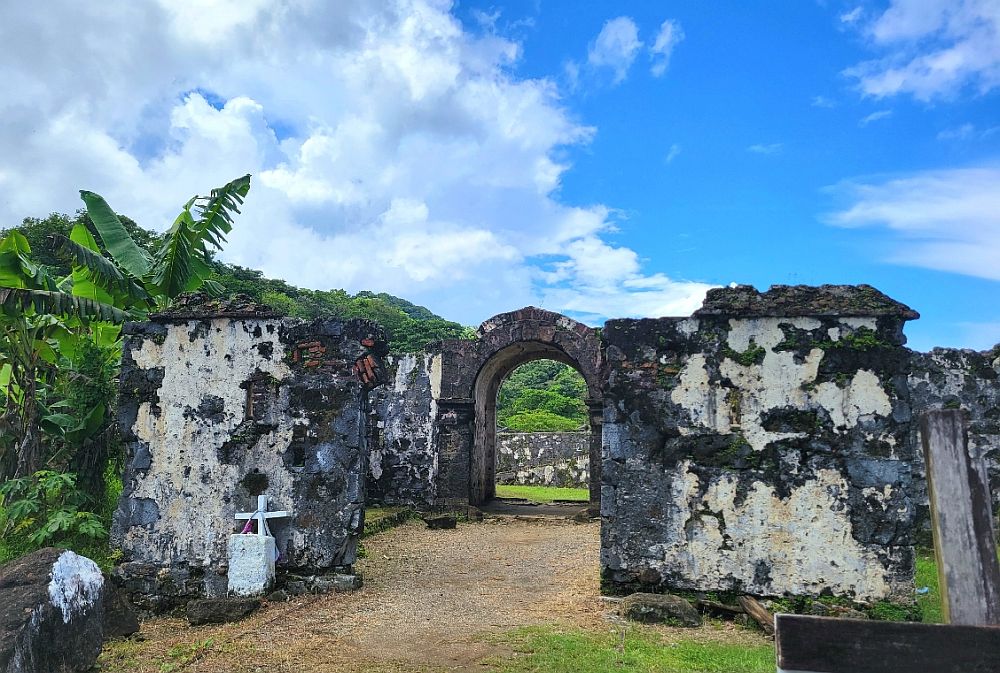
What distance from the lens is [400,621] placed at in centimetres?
585

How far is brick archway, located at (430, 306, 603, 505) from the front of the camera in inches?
505

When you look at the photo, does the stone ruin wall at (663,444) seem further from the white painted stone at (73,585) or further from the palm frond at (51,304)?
the white painted stone at (73,585)

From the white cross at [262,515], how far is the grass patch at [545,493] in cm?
907

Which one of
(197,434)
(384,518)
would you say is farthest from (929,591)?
(384,518)

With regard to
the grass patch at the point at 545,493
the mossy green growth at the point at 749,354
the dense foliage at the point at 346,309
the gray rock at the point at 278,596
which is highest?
the dense foliage at the point at 346,309

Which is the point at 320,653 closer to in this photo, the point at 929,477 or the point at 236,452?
the point at 236,452

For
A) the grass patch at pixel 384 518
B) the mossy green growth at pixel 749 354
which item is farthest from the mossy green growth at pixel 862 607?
the grass patch at pixel 384 518

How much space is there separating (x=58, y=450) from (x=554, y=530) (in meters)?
7.45

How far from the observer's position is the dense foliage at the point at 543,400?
2827 cm

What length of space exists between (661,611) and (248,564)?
12.7ft

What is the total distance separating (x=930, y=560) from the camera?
809 cm

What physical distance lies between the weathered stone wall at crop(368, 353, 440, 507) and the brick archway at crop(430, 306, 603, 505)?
424mm

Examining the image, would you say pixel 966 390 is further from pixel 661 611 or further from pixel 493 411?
pixel 493 411

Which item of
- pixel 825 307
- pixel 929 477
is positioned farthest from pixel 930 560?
pixel 929 477
